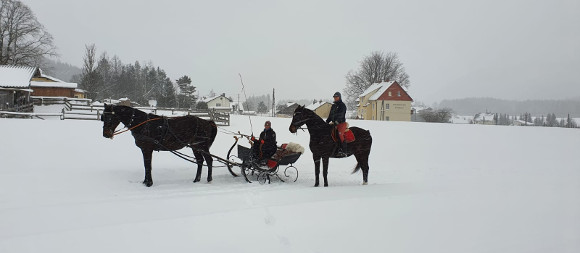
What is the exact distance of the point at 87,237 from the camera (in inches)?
131

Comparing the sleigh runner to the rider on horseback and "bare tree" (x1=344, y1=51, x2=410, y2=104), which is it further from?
"bare tree" (x1=344, y1=51, x2=410, y2=104)

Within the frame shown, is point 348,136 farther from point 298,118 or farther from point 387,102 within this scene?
point 387,102

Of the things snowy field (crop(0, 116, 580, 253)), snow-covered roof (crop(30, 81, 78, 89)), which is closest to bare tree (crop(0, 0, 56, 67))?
snow-covered roof (crop(30, 81, 78, 89))

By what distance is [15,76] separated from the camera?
23.8m

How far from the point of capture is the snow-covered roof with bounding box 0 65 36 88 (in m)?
23.2

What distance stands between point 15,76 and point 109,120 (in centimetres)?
2573

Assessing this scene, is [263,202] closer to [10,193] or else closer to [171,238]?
[171,238]

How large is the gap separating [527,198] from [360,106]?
39902 millimetres

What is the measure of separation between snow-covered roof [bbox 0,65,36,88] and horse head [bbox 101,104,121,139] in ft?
79.8

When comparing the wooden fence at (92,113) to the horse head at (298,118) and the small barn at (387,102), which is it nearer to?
the horse head at (298,118)

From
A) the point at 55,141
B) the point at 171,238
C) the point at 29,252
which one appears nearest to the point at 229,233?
the point at 171,238

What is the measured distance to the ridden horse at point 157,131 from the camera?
6553mm

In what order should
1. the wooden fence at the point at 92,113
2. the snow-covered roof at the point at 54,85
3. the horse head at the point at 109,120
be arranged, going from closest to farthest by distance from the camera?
1. the horse head at the point at 109,120
2. the wooden fence at the point at 92,113
3. the snow-covered roof at the point at 54,85

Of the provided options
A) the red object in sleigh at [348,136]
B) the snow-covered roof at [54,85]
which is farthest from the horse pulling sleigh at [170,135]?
the snow-covered roof at [54,85]
